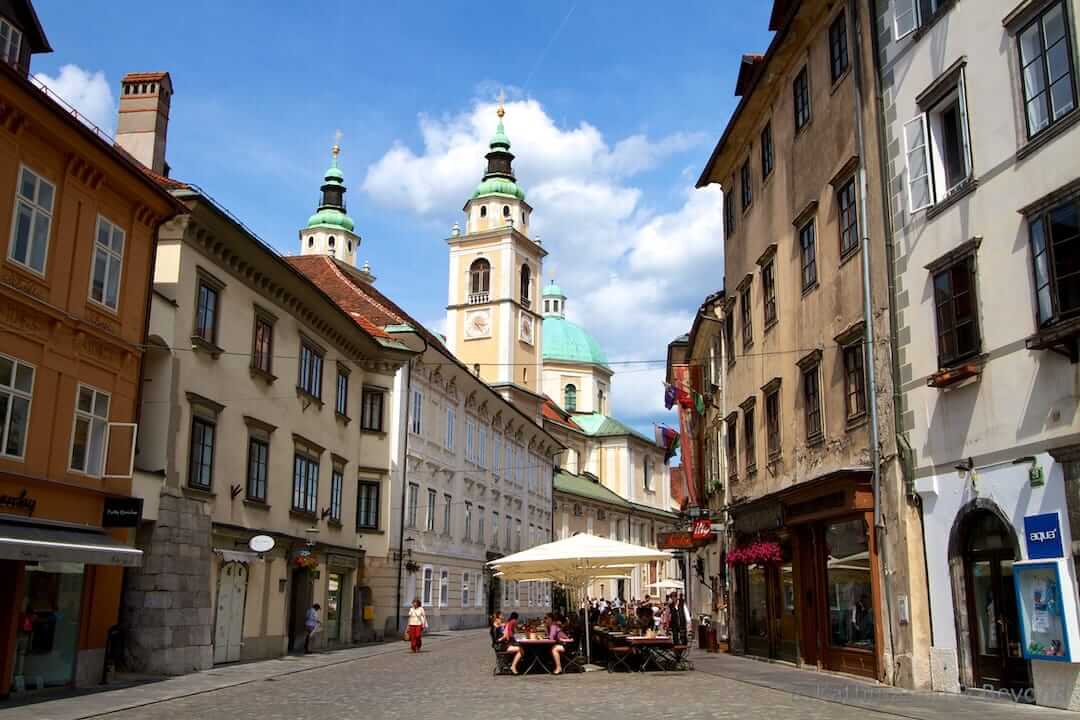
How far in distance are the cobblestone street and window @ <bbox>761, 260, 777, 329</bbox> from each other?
27.3 ft

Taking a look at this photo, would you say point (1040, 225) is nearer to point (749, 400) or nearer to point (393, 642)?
point (749, 400)

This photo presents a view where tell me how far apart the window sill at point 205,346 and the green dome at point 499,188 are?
197 feet

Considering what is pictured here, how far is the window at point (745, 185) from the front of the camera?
28438mm

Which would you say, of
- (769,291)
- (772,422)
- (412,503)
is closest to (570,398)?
(412,503)

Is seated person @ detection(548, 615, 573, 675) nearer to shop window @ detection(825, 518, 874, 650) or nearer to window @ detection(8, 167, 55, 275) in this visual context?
shop window @ detection(825, 518, 874, 650)

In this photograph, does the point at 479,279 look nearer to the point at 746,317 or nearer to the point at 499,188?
the point at 499,188

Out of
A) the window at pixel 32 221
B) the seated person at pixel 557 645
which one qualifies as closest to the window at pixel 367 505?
the seated person at pixel 557 645

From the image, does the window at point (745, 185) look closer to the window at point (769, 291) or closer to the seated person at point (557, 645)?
Answer: the window at point (769, 291)

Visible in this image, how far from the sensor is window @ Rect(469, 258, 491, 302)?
82500 millimetres

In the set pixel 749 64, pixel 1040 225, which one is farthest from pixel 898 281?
pixel 749 64

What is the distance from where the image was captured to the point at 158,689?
18875 mm

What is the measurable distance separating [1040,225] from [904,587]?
265 inches

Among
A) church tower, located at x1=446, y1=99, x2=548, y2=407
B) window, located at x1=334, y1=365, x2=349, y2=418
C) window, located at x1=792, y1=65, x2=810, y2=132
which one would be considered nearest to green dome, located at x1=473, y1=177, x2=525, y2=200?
church tower, located at x1=446, y1=99, x2=548, y2=407

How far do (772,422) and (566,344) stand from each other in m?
77.5
